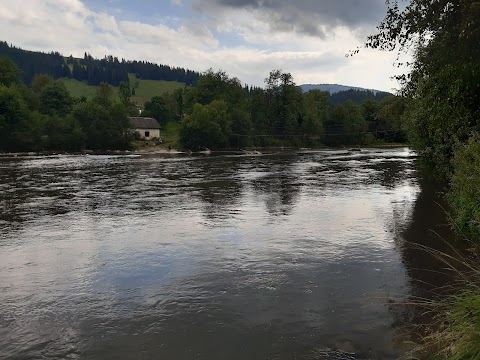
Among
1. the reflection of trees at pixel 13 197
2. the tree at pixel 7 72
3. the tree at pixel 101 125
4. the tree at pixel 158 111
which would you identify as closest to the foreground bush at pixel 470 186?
the reflection of trees at pixel 13 197

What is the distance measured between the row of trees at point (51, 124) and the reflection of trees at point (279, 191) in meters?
76.5

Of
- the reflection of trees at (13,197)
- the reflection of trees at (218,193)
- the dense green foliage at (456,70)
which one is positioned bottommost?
the reflection of trees at (13,197)

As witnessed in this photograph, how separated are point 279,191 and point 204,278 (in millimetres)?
21823

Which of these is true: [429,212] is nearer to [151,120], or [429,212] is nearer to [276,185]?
[276,185]

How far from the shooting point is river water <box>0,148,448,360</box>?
31.2 feet

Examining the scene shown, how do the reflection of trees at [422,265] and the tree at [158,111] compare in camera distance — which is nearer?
the reflection of trees at [422,265]

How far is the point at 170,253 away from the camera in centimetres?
1678

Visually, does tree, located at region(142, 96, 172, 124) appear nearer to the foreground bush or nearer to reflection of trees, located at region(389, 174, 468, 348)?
reflection of trees, located at region(389, 174, 468, 348)

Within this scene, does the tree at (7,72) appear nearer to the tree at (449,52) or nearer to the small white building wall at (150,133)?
the small white building wall at (150,133)

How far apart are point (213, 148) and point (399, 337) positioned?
115711 mm

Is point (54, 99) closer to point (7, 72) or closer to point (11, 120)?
point (7, 72)

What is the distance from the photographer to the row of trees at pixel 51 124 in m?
100

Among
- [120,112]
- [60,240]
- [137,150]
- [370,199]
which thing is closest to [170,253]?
[60,240]

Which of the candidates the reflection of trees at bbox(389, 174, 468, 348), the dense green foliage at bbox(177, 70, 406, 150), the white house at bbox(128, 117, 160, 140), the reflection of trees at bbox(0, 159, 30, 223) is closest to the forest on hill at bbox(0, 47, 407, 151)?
the dense green foliage at bbox(177, 70, 406, 150)
